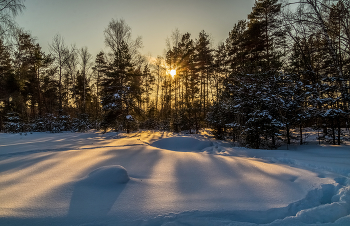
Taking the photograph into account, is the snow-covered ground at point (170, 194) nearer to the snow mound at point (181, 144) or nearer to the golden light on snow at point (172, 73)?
the snow mound at point (181, 144)

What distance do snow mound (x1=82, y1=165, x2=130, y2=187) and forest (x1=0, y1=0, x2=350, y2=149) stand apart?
4.93m

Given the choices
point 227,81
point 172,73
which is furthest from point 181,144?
point 172,73

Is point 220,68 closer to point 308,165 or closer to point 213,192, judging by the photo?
point 308,165

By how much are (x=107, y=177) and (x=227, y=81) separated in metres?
8.53

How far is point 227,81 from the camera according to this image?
30.7 feet

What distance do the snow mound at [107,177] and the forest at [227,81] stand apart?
4.93m

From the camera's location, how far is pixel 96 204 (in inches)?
73.9

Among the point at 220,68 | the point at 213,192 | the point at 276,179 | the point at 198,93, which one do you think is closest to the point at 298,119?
the point at 276,179

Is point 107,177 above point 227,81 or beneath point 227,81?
beneath

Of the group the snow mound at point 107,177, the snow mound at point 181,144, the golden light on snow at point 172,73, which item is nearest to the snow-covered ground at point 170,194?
the snow mound at point 107,177

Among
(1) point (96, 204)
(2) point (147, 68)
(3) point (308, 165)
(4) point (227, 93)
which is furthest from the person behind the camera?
(2) point (147, 68)

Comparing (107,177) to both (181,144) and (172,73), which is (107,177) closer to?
(181,144)

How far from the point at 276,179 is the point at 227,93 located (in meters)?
7.17

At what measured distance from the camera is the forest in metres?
6.63
